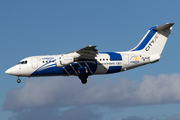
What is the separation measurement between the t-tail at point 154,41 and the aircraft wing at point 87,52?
627cm

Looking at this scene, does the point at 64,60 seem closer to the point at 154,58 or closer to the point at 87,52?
the point at 87,52

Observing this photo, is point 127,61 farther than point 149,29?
No

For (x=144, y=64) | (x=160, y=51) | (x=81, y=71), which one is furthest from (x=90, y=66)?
(x=160, y=51)

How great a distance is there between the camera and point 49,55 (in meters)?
34.5

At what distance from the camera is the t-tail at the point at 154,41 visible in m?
35.8

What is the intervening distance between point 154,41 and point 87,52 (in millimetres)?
9475

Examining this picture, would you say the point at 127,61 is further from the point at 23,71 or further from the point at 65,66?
the point at 23,71

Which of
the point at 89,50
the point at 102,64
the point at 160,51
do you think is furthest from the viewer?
the point at 160,51

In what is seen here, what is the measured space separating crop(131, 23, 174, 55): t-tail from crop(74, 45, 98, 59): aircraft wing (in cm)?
627

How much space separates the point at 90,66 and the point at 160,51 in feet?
30.6

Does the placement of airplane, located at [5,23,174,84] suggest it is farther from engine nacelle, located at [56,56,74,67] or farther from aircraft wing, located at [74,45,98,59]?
engine nacelle, located at [56,56,74,67]

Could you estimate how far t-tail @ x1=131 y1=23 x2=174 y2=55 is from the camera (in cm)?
3581

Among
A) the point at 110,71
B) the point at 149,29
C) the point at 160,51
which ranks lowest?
the point at 110,71

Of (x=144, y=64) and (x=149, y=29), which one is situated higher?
(x=149, y=29)
